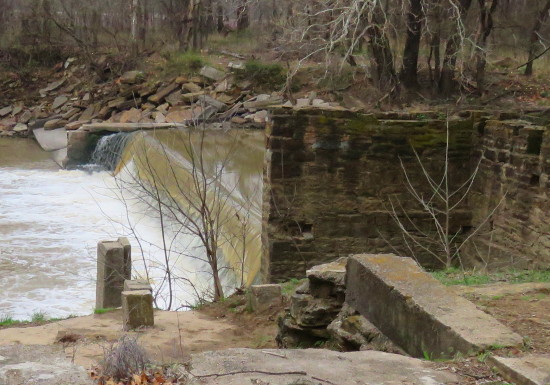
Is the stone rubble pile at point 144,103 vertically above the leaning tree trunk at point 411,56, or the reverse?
the leaning tree trunk at point 411,56

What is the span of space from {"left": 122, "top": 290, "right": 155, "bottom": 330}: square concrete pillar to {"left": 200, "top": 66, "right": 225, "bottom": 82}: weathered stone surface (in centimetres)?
2212

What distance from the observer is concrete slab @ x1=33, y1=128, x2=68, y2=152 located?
1030 inches

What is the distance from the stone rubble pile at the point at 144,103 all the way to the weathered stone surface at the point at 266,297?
57.0 ft

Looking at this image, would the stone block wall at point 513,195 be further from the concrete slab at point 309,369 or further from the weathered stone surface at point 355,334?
the concrete slab at point 309,369

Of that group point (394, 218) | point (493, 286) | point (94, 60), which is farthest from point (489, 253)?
point (94, 60)

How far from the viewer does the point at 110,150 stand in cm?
2214

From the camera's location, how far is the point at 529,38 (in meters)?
25.1

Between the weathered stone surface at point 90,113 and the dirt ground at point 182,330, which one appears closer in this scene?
the dirt ground at point 182,330

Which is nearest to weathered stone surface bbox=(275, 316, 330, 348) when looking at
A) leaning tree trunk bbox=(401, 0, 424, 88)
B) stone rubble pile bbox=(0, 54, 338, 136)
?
leaning tree trunk bbox=(401, 0, 424, 88)

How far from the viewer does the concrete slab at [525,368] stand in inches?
157

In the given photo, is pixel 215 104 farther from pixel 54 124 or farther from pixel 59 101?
pixel 59 101

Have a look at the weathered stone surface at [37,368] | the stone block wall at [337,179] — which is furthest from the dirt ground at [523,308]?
the stone block wall at [337,179]

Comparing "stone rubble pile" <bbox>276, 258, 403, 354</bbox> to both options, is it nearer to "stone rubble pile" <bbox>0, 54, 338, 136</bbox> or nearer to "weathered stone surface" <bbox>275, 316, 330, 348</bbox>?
"weathered stone surface" <bbox>275, 316, 330, 348</bbox>

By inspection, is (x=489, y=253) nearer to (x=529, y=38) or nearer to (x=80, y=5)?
(x=529, y=38)
